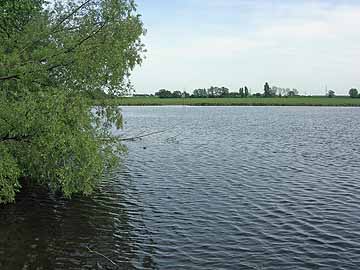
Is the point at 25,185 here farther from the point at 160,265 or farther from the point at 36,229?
the point at 160,265

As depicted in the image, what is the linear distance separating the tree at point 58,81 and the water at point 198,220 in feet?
5.25

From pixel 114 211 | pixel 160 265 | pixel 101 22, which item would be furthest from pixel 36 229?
pixel 101 22

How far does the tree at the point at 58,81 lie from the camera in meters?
17.2

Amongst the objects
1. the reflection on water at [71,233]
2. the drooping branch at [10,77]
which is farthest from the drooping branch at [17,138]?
the reflection on water at [71,233]

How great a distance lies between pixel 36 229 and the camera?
1769cm

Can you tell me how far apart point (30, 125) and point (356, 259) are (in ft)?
42.5

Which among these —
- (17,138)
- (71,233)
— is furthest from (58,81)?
(71,233)

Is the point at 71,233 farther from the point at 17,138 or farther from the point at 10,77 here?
the point at 10,77

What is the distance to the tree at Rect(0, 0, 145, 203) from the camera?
1722cm

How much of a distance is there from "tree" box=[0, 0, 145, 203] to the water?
160cm

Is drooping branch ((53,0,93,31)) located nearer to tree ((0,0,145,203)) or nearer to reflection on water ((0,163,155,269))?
tree ((0,0,145,203))

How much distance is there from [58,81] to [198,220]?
29.4ft

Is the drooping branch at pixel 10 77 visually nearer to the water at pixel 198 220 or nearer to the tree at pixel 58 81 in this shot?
the tree at pixel 58 81

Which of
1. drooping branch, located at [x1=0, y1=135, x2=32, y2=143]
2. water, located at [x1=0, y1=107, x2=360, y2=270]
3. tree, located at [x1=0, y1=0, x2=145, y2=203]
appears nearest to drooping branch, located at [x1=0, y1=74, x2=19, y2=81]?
tree, located at [x1=0, y1=0, x2=145, y2=203]
